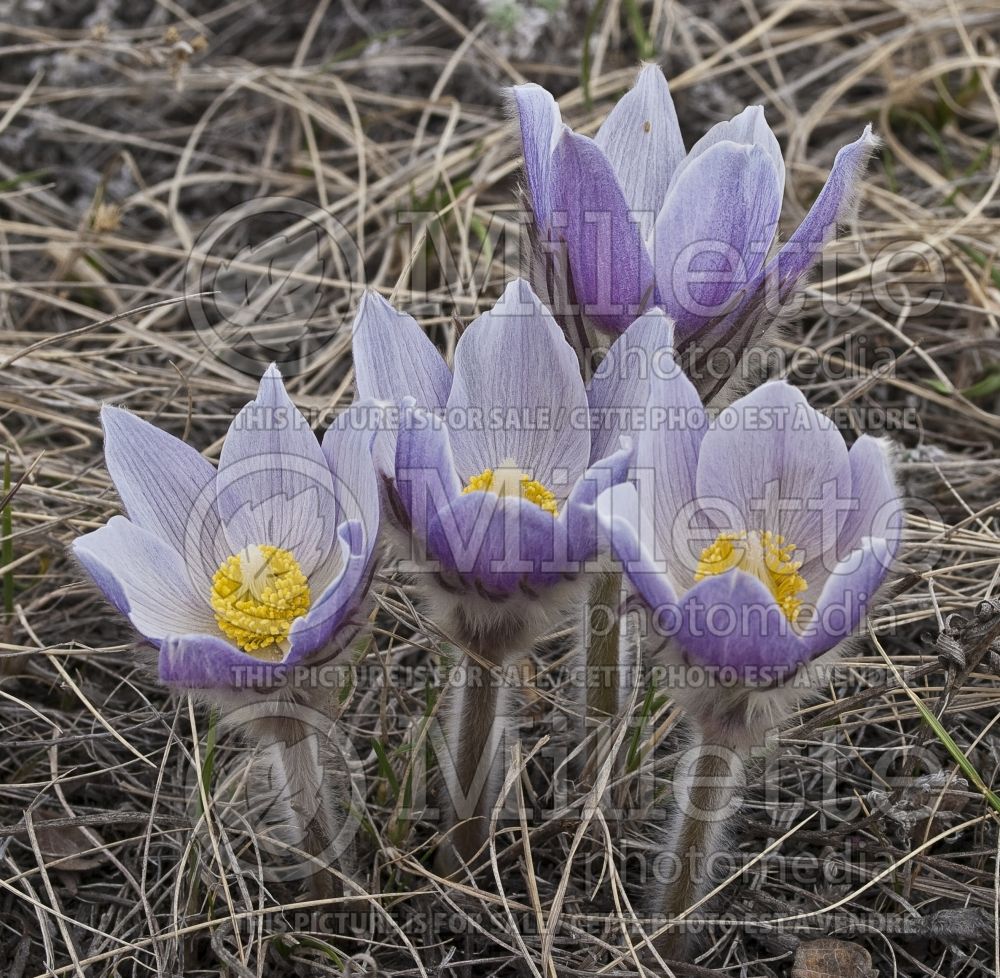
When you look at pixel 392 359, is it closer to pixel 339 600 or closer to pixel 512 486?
pixel 512 486

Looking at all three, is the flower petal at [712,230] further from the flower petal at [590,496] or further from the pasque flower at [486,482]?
the flower petal at [590,496]

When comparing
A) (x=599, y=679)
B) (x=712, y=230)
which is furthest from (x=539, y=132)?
(x=599, y=679)

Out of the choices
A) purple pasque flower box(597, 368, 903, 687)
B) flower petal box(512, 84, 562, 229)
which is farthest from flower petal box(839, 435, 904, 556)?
flower petal box(512, 84, 562, 229)

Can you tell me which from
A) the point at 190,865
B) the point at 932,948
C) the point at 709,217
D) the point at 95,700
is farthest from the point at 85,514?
the point at 932,948

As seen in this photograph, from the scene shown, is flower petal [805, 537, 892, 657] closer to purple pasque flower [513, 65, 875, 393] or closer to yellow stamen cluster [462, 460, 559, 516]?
yellow stamen cluster [462, 460, 559, 516]

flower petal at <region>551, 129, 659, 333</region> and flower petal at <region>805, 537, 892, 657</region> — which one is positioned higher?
flower petal at <region>551, 129, 659, 333</region>
